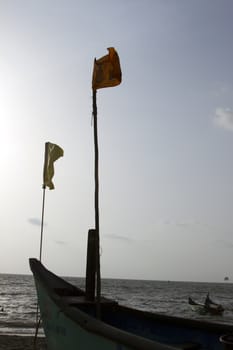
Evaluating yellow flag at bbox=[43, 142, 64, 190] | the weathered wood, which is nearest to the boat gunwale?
the weathered wood

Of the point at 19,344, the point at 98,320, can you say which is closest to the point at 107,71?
the point at 98,320

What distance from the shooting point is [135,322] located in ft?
28.5

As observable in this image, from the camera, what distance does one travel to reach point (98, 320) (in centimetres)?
653

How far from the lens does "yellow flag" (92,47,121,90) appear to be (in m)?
7.71

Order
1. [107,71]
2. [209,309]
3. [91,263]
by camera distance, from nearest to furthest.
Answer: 1. [107,71]
2. [91,263]
3. [209,309]

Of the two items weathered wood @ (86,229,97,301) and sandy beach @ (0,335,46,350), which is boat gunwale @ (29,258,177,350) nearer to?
weathered wood @ (86,229,97,301)

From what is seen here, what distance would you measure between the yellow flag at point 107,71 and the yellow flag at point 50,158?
330cm

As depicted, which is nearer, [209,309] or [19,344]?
[19,344]

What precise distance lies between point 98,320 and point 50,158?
17.9 feet

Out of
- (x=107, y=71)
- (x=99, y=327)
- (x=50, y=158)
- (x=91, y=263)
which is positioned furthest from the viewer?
(x=50, y=158)

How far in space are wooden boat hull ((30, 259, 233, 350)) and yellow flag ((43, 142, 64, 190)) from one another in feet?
7.81

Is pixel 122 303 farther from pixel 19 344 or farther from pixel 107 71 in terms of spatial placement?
pixel 107 71

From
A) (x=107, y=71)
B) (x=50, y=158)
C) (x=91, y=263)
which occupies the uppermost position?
(x=107, y=71)

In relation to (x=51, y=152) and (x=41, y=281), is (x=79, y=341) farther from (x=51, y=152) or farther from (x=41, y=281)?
(x=51, y=152)
